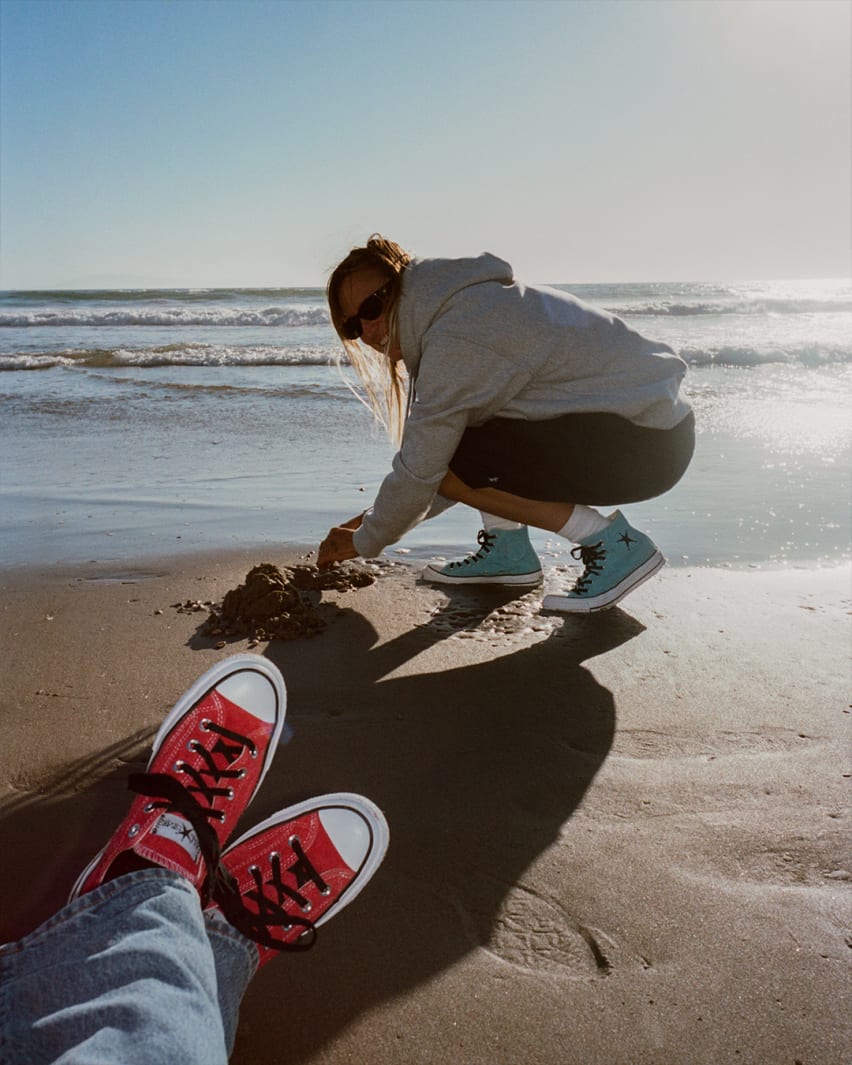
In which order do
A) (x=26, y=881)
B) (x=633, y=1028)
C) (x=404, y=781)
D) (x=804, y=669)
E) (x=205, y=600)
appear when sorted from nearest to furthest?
(x=633, y=1028), (x=26, y=881), (x=404, y=781), (x=804, y=669), (x=205, y=600)

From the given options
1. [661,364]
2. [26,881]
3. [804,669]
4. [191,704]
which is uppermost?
[661,364]

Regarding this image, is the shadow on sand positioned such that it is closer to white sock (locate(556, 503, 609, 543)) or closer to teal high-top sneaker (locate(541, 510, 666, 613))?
teal high-top sneaker (locate(541, 510, 666, 613))

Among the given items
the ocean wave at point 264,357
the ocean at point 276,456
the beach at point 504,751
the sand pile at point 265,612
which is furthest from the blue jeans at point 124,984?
the ocean wave at point 264,357

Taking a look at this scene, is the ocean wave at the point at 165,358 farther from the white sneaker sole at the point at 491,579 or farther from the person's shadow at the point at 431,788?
the person's shadow at the point at 431,788

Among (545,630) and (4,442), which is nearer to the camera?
(545,630)

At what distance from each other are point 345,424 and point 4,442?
2.18m

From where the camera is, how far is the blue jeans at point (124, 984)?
3.19ft

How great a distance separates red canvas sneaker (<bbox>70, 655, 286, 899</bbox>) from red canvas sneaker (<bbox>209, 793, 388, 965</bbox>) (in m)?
0.07

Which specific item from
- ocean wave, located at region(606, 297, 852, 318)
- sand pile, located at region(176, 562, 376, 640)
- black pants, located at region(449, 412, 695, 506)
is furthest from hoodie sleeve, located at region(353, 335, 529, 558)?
ocean wave, located at region(606, 297, 852, 318)

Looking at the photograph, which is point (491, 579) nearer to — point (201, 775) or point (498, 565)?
point (498, 565)

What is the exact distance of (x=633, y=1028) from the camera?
4.20 feet

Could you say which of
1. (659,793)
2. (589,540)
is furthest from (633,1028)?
(589,540)

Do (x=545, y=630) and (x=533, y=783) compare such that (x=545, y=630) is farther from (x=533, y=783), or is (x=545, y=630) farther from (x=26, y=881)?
(x=26, y=881)

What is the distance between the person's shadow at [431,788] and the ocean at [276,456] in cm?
102
